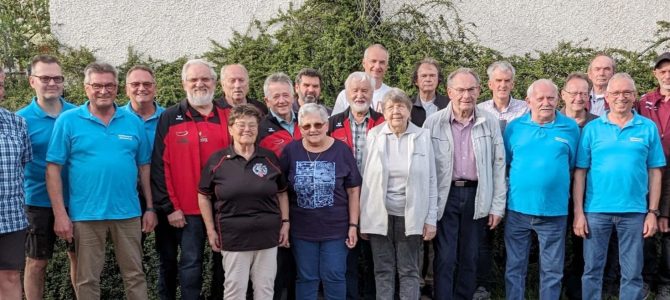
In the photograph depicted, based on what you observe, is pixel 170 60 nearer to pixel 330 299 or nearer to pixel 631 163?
pixel 330 299

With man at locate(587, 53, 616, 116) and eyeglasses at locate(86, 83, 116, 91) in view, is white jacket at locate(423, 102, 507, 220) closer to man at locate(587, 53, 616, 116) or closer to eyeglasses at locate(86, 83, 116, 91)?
man at locate(587, 53, 616, 116)

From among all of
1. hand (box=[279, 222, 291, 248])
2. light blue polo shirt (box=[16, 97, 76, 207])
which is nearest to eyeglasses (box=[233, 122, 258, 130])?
hand (box=[279, 222, 291, 248])

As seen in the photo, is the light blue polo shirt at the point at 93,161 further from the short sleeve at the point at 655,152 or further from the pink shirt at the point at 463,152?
the short sleeve at the point at 655,152

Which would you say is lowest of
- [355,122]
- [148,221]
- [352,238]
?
[352,238]

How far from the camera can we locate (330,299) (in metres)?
4.56

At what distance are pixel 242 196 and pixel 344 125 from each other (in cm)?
114

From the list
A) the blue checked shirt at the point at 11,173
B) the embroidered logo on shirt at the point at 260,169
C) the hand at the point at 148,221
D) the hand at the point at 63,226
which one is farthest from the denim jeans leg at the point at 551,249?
the blue checked shirt at the point at 11,173

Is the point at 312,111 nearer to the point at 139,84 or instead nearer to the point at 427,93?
the point at 139,84

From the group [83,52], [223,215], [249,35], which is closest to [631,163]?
[223,215]

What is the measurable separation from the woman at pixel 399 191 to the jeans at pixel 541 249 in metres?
0.73

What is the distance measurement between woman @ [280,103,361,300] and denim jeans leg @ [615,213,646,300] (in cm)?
211

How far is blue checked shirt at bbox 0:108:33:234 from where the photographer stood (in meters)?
3.88

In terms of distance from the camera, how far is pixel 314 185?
4.43 meters

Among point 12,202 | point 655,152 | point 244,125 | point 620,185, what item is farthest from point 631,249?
A: point 12,202
